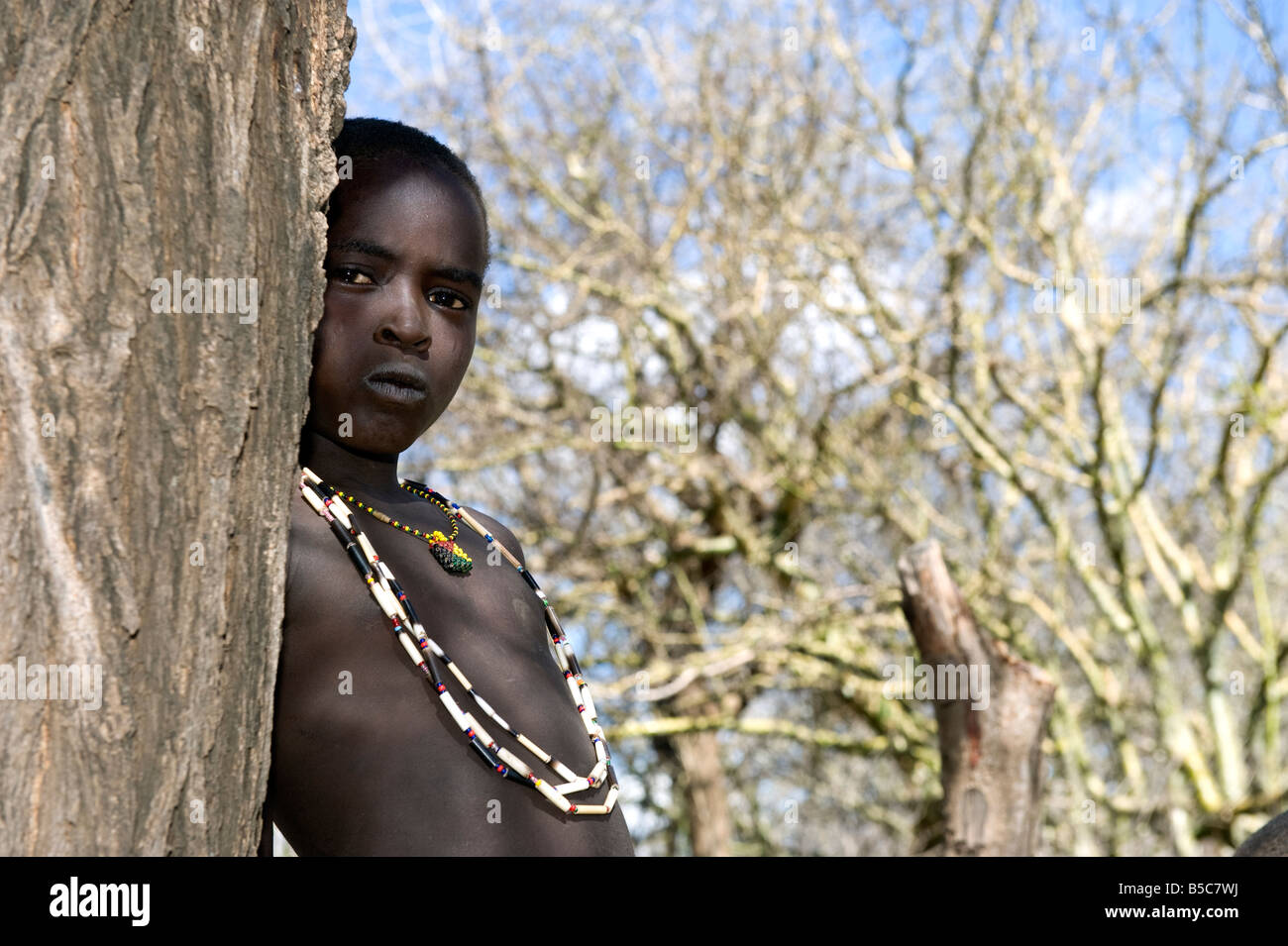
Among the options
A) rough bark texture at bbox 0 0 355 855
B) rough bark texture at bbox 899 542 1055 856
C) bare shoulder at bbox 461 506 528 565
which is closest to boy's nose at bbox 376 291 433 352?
rough bark texture at bbox 0 0 355 855

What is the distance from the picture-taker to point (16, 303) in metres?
1.21

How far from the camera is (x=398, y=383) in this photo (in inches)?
70.1

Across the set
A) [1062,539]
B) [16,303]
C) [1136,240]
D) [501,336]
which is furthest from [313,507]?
[1136,240]

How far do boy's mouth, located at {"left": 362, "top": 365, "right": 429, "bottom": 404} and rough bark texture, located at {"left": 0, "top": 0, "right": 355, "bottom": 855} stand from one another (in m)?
0.33

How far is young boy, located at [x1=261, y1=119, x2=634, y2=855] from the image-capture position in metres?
1.58

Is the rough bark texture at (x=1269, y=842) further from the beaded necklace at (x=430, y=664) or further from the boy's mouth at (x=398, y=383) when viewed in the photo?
the boy's mouth at (x=398, y=383)

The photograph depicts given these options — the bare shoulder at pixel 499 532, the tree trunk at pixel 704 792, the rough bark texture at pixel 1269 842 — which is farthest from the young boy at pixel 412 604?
the tree trunk at pixel 704 792

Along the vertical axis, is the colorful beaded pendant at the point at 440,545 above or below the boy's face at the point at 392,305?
below

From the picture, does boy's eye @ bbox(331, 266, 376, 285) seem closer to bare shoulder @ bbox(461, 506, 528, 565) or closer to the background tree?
bare shoulder @ bbox(461, 506, 528, 565)

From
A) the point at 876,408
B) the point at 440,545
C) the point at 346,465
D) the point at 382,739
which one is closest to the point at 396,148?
the point at 346,465

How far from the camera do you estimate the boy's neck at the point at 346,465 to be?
1.84 metres

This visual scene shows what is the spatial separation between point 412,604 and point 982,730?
2.42m
